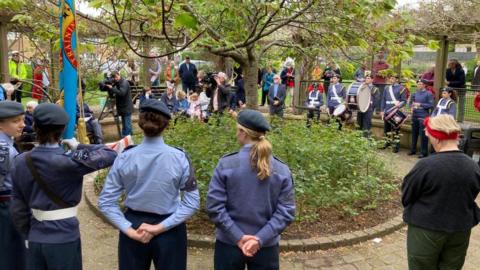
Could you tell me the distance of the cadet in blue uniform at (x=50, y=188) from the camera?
310cm

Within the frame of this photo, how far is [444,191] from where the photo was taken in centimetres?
349

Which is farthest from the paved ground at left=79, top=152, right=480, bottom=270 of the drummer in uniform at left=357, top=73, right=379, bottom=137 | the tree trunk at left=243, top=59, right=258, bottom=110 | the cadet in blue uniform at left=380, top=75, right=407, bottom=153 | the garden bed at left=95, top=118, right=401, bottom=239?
the drummer in uniform at left=357, top=73, right=379, bottom=137

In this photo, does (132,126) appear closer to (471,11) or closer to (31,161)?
(471,11)

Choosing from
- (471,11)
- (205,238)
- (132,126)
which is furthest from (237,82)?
(205,238)

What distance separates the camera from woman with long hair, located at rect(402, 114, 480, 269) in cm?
348

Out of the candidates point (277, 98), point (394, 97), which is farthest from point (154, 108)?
point (277, 98)

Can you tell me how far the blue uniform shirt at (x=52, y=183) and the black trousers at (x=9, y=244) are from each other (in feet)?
2.05

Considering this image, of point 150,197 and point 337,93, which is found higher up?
point 337,93

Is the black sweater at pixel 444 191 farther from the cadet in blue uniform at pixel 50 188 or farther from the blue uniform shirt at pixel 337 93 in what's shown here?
the blue uniform shirt at pixel 337 93

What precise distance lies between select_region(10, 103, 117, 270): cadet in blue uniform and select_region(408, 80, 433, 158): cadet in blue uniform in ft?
31.1

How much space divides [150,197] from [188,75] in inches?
578

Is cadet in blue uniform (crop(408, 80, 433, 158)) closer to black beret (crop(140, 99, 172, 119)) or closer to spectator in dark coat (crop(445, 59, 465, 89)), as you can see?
spectator in dark coat (crop(445, 59, 465, 89))

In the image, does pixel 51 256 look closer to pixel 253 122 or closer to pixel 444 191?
pixel 253 122

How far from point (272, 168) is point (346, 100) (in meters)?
9.74
